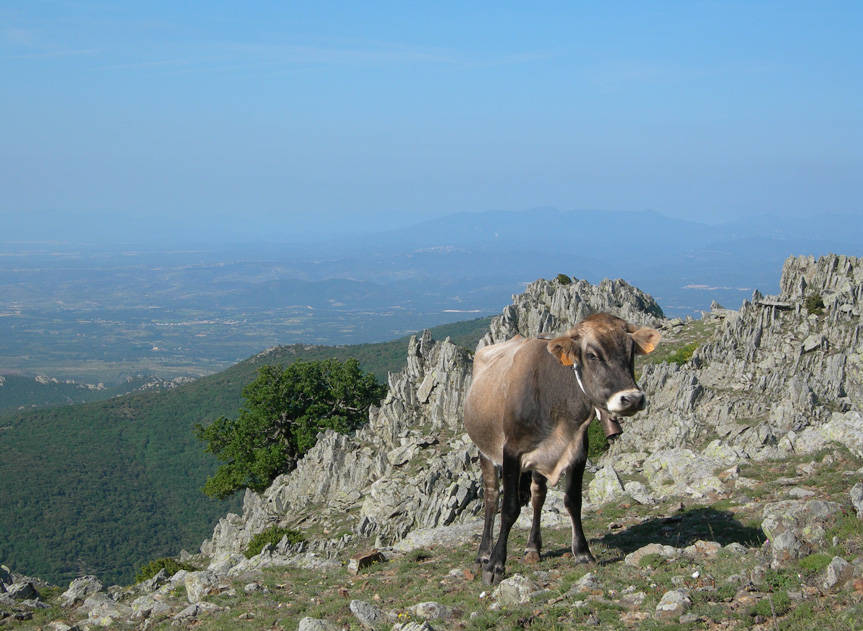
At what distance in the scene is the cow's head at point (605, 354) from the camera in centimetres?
1134

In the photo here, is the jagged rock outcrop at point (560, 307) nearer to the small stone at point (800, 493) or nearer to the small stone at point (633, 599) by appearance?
the small stone at point (800, 493)

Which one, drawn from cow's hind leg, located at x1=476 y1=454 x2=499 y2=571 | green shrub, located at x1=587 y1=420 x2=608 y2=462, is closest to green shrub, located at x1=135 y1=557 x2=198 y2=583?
Result: green shrub, located at x1=587 y1=420 x2=608 y2=462

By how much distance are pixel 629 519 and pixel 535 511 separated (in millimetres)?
4563

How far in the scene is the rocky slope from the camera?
37.1 feet

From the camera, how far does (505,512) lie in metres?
13.3

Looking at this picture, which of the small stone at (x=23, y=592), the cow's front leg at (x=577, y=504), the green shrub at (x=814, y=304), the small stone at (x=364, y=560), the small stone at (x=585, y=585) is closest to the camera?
the small stone at (x=585, y=585)

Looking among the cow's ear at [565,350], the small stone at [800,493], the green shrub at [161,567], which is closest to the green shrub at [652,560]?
the cow's ear at [565,350]

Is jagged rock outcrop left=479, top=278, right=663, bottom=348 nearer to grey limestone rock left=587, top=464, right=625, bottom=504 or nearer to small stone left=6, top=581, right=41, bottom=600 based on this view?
grey limestone rock left=587, top=464, right=625, bottom=504

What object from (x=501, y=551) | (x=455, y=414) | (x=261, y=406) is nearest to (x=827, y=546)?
(x=501, y=551)

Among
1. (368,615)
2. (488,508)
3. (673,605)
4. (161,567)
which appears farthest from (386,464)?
(673,605)

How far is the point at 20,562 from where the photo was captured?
71188mm

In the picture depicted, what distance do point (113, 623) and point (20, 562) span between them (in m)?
65.6

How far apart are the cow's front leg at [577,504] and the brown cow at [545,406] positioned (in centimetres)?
2

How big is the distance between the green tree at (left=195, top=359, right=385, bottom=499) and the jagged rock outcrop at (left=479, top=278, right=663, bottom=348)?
11490 millimetres
